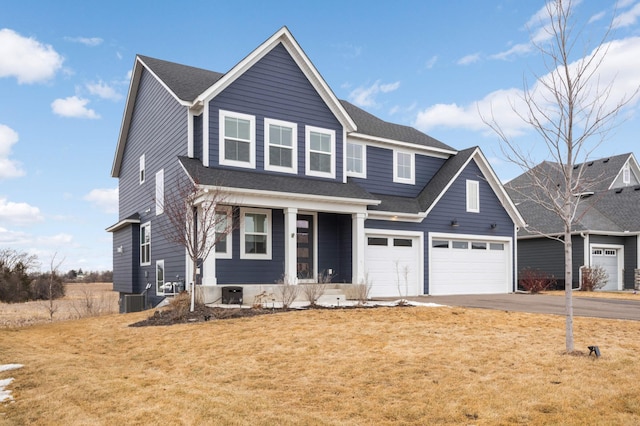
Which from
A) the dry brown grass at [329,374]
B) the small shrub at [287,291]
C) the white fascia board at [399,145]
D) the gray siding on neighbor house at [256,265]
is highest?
the white fascia board at [399,145]

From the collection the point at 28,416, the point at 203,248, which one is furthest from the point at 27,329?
the point at 28,416

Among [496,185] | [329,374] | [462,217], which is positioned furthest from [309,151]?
[329,374]

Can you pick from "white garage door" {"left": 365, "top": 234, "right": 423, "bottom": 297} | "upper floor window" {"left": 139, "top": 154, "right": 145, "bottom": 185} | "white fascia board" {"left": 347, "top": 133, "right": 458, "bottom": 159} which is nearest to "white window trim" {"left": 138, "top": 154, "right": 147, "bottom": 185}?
"upper floor window" {"left": 139, "top": 154, "right": 145, "bottom": 185}

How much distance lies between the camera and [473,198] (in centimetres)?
2202

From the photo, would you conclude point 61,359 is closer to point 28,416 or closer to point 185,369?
point 185,369

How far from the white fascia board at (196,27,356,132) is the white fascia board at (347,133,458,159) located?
3.11 ft

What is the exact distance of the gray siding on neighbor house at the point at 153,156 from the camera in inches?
679

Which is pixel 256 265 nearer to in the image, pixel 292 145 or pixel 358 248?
pixel 358 248

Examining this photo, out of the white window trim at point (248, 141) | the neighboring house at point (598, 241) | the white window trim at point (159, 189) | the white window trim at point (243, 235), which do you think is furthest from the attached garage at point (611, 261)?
the white window trim at point (159, 189)

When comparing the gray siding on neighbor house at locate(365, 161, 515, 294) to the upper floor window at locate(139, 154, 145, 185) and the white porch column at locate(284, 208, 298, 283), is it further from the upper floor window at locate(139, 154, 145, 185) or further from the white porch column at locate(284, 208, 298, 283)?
the upper floor window at locate(139, 154, 145, 185)

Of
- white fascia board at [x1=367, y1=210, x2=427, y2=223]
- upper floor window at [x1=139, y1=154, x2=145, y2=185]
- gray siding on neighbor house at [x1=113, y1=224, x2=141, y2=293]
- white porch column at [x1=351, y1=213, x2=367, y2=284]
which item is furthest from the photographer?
gray siding on neighbor house at [x1=113, y1=224, x2=141, y2=293]

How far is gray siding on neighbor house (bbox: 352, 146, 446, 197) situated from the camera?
2034cm

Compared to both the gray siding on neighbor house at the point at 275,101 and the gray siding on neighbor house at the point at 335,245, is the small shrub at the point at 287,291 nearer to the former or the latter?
the gray siding on neighbor house at the point at 335,245

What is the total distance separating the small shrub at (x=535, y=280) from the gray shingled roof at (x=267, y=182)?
36.6 feet
